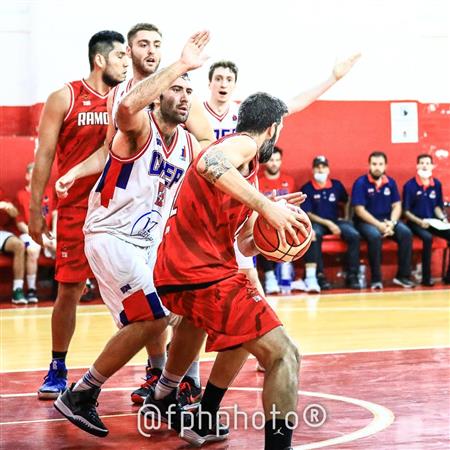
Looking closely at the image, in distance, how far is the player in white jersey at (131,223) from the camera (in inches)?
213

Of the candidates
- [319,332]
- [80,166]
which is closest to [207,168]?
[80,166]

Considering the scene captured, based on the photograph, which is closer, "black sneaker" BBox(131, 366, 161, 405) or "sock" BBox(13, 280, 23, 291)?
"black sneaker" BBox(131, 366, 161, 405)

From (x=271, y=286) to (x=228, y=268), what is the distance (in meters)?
8.42

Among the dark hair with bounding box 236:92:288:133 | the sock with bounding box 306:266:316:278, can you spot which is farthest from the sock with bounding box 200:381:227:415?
the sock with bounding box 306:266:316:278

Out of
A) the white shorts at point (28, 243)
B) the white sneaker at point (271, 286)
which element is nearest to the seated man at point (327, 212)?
the white sneaker at point (271, 286)

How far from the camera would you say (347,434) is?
5188mm

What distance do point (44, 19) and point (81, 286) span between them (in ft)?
26.5

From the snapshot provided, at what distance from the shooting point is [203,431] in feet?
17.1

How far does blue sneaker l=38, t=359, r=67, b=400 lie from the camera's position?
6.40m

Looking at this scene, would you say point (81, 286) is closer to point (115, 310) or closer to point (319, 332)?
point (115, 310)

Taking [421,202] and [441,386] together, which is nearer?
[441,386]

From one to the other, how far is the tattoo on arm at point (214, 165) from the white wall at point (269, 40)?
9268 mm

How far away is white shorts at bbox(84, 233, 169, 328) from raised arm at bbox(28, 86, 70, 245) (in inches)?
32.9

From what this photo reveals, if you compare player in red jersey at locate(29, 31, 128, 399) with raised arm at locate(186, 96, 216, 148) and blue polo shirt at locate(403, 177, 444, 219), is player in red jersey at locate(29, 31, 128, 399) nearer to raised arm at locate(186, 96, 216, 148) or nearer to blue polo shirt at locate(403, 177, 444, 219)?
raised arm at locate(186, 96, 216, 148)
